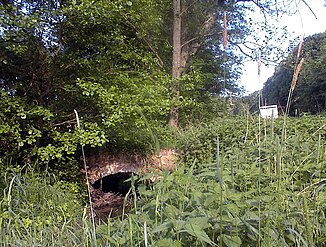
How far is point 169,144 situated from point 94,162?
155 cm

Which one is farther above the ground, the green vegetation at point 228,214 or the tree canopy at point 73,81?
the tree canopy at point 73,81

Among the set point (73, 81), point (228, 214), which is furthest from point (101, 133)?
point (228, 214)

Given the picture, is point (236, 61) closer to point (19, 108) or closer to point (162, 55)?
point (162, 55)

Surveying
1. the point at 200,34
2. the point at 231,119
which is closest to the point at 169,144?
the point at 231,119

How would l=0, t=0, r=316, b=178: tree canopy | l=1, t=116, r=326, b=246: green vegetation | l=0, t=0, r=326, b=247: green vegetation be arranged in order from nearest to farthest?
l=1, t=116, r=326, b=246: green vegetation, l=0, t=0, r=326, b=247: green vegetation, l=0, t=0, r=316, b=178: tree canopy

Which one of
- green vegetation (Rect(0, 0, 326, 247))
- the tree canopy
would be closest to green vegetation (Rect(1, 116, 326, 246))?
green vegetation (Rect(0, 0, 326, 247))

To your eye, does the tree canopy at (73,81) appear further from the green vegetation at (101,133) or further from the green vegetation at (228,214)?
the green vegetation at (228,214)

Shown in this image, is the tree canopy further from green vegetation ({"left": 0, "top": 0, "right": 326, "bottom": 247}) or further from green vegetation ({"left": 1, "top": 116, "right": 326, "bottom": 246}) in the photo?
green vegetation ({"left": 1, "top": 116, "right": 326, "bottom": 246})

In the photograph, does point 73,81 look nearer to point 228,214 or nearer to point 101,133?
point 101,133

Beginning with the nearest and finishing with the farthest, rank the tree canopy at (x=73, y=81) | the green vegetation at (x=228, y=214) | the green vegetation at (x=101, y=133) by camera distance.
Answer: the green vegetation at (x=228, y=214) < the green vegetation at (x=101, y=133) < the tree canopy at (x=73, y=81)

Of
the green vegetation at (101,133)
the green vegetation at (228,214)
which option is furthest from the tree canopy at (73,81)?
the green vegetation at (228,214)

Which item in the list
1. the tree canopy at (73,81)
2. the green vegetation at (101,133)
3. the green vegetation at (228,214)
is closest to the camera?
the green vegetation at (228,214)

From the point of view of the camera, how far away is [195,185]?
1723mm

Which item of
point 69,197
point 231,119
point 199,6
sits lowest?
point 69,197
